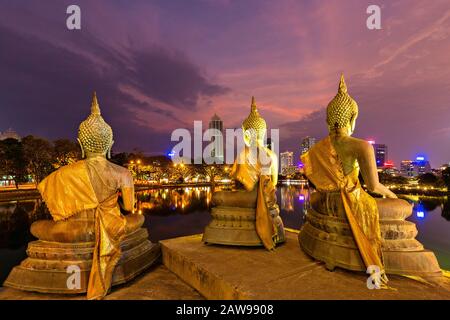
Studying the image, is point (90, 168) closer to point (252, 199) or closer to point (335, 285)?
point (252, 199)

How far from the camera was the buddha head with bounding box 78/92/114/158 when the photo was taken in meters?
4.35

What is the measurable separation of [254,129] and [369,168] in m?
2.86

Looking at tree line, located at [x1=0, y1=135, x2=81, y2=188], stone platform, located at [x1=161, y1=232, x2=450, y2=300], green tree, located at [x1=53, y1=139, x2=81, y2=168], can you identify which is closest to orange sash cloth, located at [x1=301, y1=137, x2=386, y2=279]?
stone platform, located at [x1=161, y1=232, x2=450, y2=300]

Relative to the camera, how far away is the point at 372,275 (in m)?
3.59

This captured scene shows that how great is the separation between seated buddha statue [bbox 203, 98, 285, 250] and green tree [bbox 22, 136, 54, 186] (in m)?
42.3

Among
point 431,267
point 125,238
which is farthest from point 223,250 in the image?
point 431,267

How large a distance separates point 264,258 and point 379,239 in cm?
206

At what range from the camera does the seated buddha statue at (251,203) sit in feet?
17.9

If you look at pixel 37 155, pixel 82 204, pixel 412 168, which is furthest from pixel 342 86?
pixel 412 168

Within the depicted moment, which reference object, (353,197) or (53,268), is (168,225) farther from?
(353,197)

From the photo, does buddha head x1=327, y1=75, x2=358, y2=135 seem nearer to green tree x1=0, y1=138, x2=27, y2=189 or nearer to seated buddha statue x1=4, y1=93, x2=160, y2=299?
seated buddha statue x1=4, y1=93, x2=160, y2=299

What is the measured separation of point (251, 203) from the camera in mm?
5719

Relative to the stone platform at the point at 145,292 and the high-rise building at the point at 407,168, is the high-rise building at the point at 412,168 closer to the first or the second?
the high-rise building at the point at 407,168
